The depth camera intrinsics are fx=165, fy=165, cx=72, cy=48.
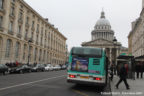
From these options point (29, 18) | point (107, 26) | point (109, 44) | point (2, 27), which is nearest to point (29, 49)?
point (29, 18)

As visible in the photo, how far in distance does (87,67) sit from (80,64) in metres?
0.48

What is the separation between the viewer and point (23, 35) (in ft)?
126

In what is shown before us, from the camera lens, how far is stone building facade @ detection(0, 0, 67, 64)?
31.4m

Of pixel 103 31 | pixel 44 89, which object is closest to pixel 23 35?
pixel 44 89

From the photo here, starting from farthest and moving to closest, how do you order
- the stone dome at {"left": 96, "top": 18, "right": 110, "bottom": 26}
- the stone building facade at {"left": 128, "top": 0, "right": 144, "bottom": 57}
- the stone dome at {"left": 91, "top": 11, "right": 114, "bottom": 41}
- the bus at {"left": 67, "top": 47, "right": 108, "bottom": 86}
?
the stone dome at {"left": 96, "top": 18, "right": 110, "bottom": 26} → the stone dome at {"left": 91, "top": 11, "right": 114, "bottom": 41} → the stone building facade at {"left": 128, "top": 0, "right": 144, "bottom": 57} → the bus at {"left": 67, "top": 47, "right": 108, "bottom": 86}

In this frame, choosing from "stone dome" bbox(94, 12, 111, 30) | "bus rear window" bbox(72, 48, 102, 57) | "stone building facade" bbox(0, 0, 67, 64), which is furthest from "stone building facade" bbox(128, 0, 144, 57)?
"stone dome" bbox(94, 12, 111, 30)

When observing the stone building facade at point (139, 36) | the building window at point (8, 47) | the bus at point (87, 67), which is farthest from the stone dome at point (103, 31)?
the bus at point (87, 67)

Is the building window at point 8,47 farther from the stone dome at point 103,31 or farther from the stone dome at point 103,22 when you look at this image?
the stone dome at point 103,22

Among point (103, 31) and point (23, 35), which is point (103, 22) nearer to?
point (103, 31)

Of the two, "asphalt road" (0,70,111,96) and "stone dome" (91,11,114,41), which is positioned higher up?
"stone dome" (91,11,114,41)

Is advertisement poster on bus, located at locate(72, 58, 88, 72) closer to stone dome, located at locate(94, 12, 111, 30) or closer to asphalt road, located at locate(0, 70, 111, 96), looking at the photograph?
asphalt road, located at locate(0, 70, 111, 96)

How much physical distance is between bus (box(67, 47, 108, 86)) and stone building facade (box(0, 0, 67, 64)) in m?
23.0

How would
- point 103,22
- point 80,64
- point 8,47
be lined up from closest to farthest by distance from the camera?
point 80,64 → point 8,47 → point 103,22

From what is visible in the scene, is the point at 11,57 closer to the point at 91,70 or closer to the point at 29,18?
the point at 29,18
